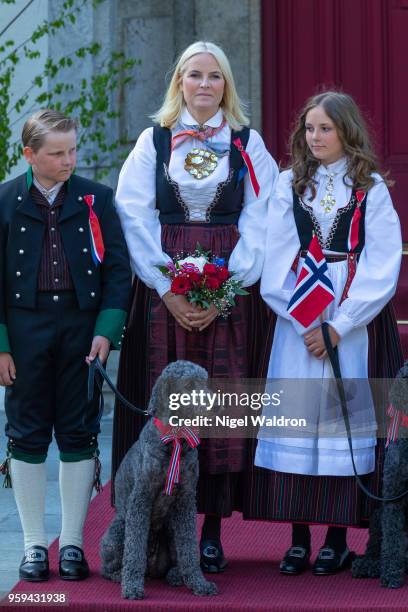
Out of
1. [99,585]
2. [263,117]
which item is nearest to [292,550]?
[99,585]

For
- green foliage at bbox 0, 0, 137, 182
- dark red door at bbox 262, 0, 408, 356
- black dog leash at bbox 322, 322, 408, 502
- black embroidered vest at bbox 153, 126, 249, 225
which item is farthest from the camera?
dark red door at bbox 262, 0, 408, 356

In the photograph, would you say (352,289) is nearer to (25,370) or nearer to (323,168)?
(323,168)

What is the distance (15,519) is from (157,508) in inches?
54.3

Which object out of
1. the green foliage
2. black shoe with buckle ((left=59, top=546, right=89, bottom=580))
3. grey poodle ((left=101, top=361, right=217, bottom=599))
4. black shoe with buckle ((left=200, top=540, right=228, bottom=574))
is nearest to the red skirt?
black shoe with buckle ((left=200, top=540, right=228, bottom=574))

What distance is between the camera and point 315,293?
4.61 metres

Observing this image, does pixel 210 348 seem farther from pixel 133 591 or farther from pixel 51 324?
pixel 133 591

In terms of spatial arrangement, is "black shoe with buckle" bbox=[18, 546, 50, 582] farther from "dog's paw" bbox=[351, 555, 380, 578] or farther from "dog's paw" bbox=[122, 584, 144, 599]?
"dog's paw" bbox=[351, 555, 380, 578]

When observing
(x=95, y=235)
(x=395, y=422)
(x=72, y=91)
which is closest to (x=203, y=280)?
(x=95, y=235)

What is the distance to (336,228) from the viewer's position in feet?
15.4

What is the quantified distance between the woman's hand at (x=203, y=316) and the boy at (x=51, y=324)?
0.85 ft

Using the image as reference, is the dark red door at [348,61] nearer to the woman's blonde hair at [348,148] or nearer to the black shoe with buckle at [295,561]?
the woman's blonde hair at [348,148]

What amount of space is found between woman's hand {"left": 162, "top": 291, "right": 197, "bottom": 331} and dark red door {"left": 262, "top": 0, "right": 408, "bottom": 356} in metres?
3.18

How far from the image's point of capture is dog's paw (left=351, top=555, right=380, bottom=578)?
459 cm

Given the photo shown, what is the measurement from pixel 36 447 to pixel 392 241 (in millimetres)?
1490
